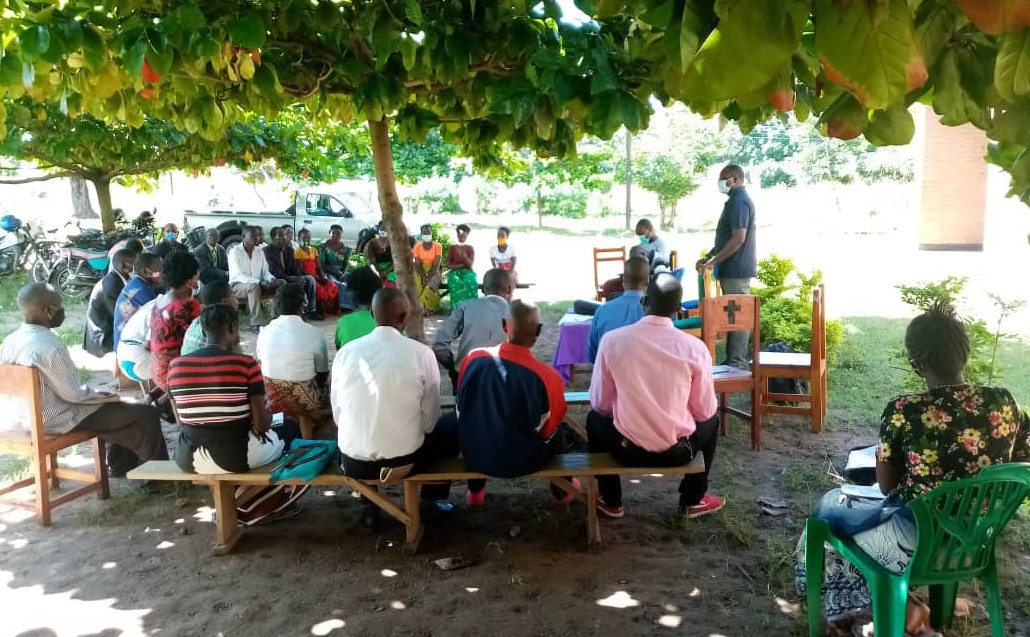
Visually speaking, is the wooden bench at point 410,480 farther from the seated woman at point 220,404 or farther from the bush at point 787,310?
the bush at point 787,310

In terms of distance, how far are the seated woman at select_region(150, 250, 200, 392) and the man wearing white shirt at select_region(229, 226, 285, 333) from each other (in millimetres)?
5732

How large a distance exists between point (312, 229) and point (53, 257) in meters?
5.12

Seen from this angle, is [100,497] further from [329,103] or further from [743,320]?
[743,320]

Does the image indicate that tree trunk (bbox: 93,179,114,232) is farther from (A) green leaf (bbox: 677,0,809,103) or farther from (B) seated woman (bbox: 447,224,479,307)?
(A) green leaf (bbox: 677,0,809,103)

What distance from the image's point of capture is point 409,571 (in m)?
3.91

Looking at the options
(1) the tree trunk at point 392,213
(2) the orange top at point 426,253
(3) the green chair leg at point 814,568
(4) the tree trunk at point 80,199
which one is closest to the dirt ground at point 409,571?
(3) the green chair leg at point 814,568

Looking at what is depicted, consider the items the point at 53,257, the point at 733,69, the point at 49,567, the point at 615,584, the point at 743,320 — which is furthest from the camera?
the point at 53,257

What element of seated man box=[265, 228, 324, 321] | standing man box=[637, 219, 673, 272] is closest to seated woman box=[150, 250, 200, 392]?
standing man box=[637, 219, 673, 272]

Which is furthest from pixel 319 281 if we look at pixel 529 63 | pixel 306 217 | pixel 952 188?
pixel 952 188

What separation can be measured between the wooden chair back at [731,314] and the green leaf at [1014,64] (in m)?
4.51

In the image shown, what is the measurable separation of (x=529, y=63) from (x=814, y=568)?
239 cm

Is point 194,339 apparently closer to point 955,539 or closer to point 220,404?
point 220,404

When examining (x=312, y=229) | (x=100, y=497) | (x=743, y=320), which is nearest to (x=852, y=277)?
(x=743, y=320)

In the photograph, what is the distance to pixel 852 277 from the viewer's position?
14.5 meters
